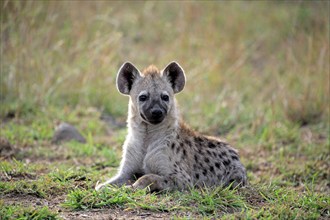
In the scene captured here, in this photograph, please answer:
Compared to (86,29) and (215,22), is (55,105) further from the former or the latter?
(215,22)

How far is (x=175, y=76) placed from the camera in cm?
632

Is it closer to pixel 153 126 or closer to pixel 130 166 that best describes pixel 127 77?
pixel 153 126

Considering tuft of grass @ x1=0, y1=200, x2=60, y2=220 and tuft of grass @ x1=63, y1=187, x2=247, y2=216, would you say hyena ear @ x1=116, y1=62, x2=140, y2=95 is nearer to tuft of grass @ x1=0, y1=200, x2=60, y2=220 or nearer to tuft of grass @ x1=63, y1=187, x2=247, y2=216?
tuft of grass @ x1=63, y1=187, x2=247, y2=216

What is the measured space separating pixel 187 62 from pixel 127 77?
4443mm

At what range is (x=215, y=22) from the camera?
11.9 metres

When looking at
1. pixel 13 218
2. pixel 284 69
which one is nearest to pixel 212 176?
pixel 13 218

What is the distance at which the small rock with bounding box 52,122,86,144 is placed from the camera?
8.09 m

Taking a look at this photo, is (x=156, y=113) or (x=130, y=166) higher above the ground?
(x=156, y=113)

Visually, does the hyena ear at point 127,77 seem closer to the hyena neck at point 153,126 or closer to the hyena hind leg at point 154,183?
the hyena neck at point 153,126

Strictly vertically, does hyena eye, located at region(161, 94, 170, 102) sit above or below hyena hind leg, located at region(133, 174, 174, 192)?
above

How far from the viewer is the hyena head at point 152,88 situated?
5.88 metres

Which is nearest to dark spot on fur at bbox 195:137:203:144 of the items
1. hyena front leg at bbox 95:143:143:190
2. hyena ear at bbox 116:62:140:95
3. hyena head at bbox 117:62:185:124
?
hyena head at bbox 117:62:185:124

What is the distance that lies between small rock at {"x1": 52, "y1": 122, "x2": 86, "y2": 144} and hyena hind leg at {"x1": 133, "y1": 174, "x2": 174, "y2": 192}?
8.99ft

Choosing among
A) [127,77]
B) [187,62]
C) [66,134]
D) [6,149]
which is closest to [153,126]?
[127,77]
